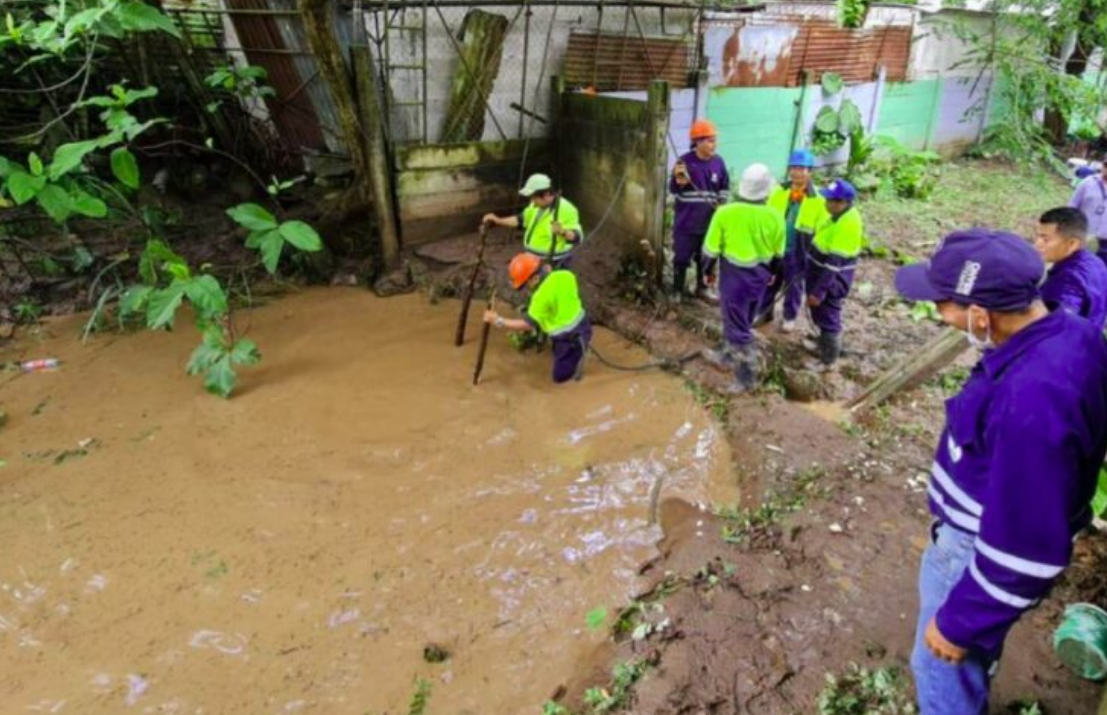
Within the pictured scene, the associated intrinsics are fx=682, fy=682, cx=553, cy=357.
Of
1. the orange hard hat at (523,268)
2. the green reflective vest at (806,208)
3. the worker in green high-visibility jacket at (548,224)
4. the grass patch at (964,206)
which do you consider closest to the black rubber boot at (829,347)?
the green reflective vest at (806,208)

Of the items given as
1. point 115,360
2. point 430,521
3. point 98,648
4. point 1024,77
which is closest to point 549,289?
point 430,521

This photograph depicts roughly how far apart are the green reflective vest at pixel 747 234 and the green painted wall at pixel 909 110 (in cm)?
823

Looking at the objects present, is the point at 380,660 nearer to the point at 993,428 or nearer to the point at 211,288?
the point at 993,428

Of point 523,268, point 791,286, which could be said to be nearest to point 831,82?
point 791,286

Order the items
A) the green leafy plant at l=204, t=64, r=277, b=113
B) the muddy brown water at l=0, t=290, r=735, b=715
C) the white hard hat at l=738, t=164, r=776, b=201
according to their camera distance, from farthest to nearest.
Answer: the green leafy plant at l=204, t=64, r=277, b=113 → the white hard hat at l=738, t=164, r=776, b=201 → the muddy brown water at l=0, t=290, r=735, b=715

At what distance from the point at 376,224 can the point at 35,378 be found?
3.48m

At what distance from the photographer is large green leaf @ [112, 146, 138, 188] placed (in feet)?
16.9

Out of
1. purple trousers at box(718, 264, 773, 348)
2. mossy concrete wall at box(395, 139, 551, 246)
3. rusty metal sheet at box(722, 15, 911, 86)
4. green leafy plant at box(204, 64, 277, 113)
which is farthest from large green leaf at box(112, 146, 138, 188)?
rusty metal sheet at box(722, 15, 911, 86)

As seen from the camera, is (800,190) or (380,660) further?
(800,190)

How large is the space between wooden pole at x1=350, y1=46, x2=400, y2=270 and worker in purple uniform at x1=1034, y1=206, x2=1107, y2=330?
5.76 meters

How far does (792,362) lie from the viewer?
5.70m

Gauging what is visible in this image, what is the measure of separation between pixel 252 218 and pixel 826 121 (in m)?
8.74

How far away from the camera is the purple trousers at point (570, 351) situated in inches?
221

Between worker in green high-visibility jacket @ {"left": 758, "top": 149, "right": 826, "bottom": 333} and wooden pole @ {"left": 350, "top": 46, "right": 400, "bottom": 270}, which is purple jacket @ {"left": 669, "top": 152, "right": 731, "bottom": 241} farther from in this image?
wooden pole @ {"left": 350, "top": 46, "right": 400, "bottom": 270}
